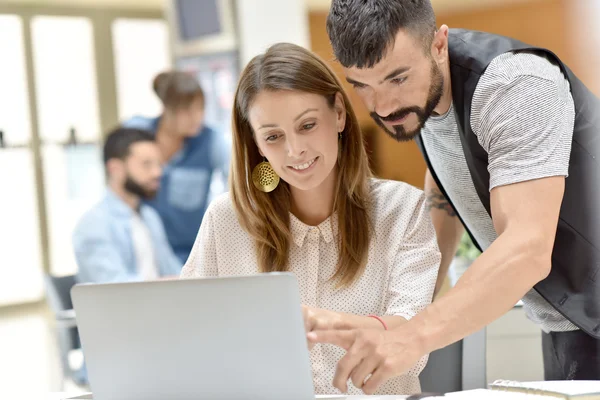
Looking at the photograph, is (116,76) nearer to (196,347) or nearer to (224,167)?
(224,167)

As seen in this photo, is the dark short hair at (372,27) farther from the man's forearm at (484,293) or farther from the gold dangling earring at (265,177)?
the man's forearm at (484,293)

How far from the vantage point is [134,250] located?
4203 mm

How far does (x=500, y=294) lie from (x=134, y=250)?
122 inches

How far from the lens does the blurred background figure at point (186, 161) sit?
4488 mm

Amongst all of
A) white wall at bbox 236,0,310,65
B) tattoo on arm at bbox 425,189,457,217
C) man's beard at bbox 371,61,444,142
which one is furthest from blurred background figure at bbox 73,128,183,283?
man's beard at bbox 371,61,444,142

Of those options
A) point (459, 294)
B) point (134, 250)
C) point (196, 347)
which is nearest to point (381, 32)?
point (459, 294)

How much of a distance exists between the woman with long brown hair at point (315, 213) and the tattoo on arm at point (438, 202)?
279 mm

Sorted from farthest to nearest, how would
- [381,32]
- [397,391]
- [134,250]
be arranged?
1. [134,250]
2. [397,391]
3. [381,32]

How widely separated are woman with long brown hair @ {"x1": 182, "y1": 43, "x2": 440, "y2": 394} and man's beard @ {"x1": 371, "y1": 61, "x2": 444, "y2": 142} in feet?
0.43

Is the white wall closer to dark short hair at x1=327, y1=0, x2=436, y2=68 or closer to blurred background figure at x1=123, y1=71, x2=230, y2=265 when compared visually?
blurred background figure at x1=123, y1=71, x2=230, y2=265

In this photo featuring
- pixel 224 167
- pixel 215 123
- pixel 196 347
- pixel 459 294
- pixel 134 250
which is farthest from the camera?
pixel 215 123

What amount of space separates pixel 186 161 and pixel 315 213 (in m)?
2.80

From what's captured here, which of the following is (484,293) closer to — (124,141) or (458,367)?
(458,367)

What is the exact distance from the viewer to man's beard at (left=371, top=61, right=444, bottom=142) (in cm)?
163
